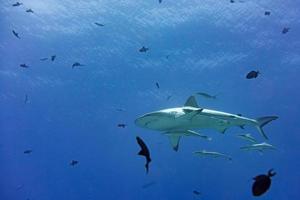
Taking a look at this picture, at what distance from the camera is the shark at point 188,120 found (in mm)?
8062

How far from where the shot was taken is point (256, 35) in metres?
25.4

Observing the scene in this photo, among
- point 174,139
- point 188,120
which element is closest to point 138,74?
point 174,139

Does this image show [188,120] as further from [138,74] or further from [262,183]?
[138,74]

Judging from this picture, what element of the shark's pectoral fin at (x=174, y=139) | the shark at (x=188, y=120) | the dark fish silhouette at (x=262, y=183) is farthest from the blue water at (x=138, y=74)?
the dark fish silhouette at (x=262, y=183)

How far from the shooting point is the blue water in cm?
2367

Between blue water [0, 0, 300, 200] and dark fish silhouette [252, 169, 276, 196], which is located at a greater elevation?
dark fish silhouette [252, 169, 276, 196]

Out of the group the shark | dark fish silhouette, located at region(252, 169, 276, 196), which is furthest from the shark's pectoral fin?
dark fish silhouette, located at region(252, 169, 276, 196)

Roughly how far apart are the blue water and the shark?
7.01ft

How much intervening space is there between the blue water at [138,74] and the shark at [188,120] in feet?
7.01

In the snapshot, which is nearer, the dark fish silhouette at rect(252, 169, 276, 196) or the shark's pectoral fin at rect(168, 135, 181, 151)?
the dark fish silhouette at rect(252, 169, 276, 196)

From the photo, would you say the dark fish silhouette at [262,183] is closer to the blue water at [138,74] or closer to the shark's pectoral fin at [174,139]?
the shark's pectoral fin at [174,139]

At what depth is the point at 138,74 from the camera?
3219cm

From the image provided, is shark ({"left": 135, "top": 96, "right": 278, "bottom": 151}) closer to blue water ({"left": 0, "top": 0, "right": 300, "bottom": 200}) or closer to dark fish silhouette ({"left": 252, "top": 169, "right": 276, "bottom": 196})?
blue water ({"left": 0, "top": 0, "right": 300, "bottom": 200})

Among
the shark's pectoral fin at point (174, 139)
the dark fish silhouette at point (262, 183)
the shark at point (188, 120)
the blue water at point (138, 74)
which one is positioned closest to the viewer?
the dark fish silhouette at point (262, 183)
